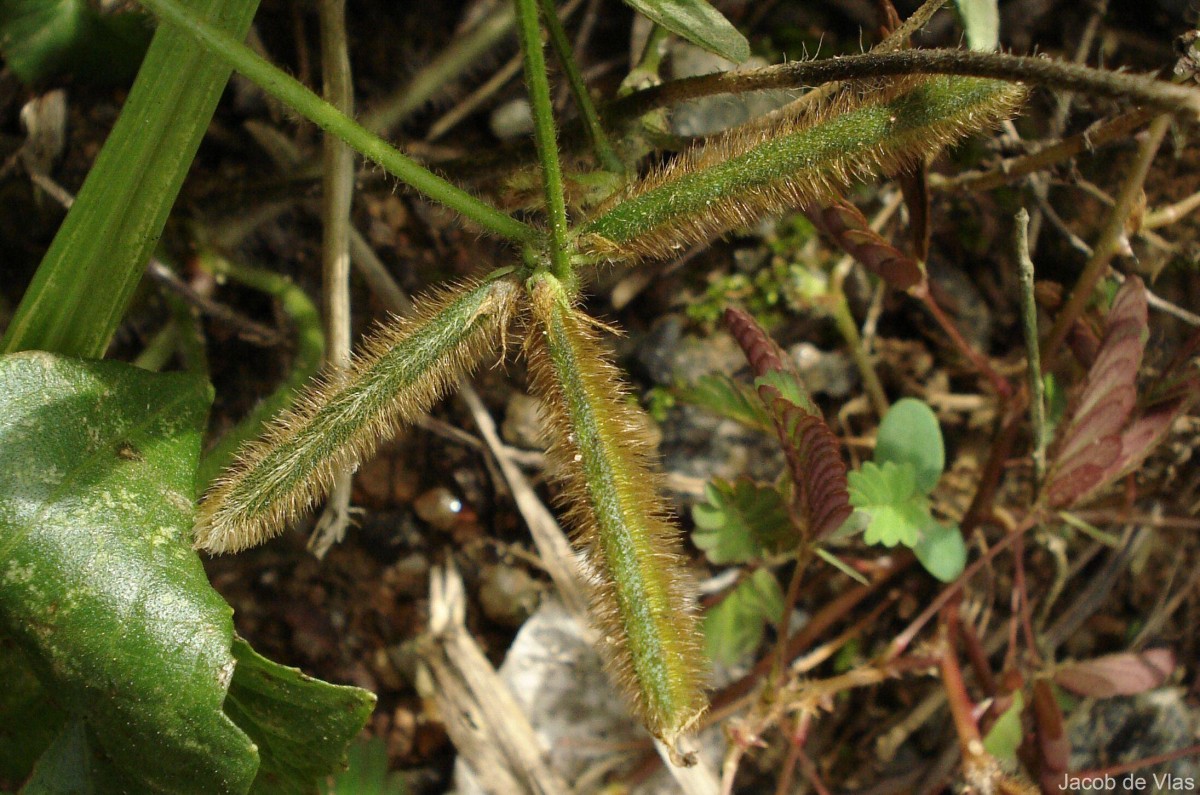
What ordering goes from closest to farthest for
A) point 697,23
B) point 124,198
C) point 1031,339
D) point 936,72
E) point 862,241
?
point 936,72 < point 697,23 < point 124,198 < point 862,241 < point 1031,339

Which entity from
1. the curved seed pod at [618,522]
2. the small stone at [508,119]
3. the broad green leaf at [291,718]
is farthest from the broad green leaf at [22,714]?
the small stone at [508,119]

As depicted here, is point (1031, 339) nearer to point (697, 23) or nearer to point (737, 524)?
point (737, 524)

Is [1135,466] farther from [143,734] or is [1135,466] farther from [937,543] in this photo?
[143,734]

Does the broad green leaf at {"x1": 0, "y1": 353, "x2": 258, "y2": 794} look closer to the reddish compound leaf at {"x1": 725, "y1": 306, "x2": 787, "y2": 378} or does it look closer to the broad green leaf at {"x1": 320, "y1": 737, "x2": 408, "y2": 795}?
the broad green leaf at {"x1": 320, "y1": 737, "x2": 408, "y2": 795}

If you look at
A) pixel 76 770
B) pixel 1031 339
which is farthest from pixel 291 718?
pixel 1031 339

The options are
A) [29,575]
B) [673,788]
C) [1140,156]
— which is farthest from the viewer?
[673,788]

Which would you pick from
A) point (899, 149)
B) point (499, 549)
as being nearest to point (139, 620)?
point (499, 549)
